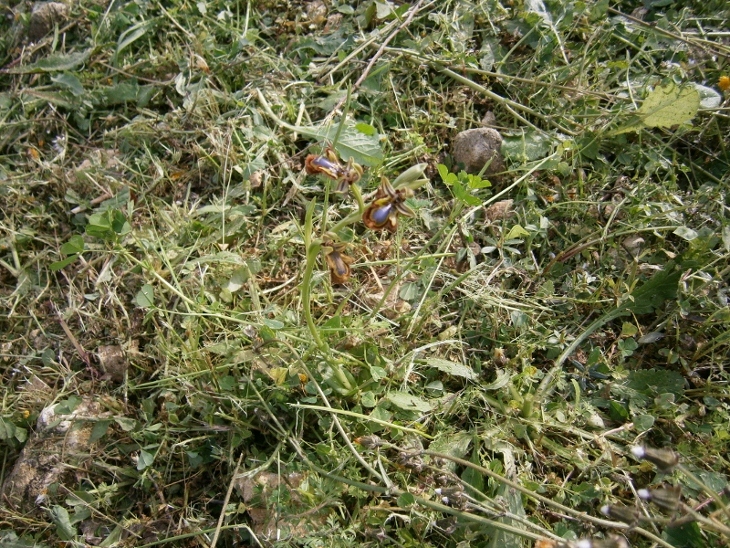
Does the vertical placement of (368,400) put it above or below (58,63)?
below

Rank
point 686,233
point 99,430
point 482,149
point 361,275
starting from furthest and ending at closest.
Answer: point 482,149 → point 361,275 → point 686,233 → point 99,430

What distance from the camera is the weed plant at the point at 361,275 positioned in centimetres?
185

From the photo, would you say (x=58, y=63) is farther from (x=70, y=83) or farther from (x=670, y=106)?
(x=670, y=106)

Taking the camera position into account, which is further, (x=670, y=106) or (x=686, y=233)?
(x=670, y=106)

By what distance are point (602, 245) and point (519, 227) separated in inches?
13.8

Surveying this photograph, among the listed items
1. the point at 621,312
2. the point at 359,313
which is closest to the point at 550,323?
the point at 621,312

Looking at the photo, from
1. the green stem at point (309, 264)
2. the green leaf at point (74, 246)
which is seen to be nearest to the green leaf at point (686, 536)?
the green stem at point (309, 264)

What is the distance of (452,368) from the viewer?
2021 millimetres

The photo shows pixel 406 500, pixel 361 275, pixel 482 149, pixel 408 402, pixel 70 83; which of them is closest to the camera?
pixel 406 500

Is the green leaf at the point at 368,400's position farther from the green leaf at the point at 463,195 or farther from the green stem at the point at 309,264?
the green leaf at the point at 463,195

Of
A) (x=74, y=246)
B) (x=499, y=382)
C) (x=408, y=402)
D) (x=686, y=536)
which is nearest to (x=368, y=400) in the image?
(x=408, y=402)

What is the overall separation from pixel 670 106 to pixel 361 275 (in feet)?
4.65

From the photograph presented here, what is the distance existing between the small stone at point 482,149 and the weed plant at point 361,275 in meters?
0.07

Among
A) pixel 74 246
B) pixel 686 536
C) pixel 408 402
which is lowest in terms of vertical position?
pixel 686 536
